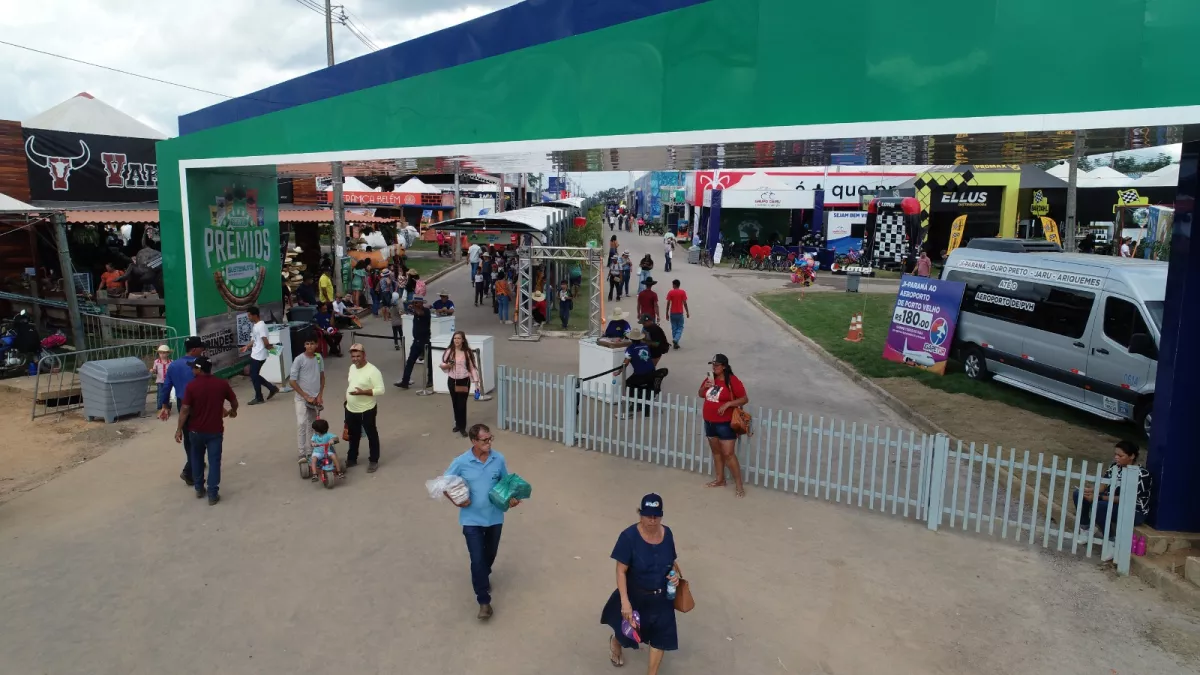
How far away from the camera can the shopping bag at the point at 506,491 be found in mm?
5562

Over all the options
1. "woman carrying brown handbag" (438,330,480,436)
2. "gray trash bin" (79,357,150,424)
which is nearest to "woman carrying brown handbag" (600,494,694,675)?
"woman carrying brown handbag" (438,330,480,436)

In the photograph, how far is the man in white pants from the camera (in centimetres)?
867

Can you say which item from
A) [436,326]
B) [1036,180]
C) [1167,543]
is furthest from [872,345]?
[1036,180]

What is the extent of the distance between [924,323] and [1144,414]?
189 inches

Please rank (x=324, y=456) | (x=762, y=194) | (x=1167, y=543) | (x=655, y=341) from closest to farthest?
1. (x=1167, y=543)
2. (x=324, y=456)
3. (x=655, y=341)
4. (x=762, y=194)

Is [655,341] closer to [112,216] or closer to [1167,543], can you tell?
[1167,543]

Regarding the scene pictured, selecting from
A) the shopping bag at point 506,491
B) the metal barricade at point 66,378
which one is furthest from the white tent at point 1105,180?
the shopping bag at point 506,491

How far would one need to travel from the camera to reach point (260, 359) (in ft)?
39.7

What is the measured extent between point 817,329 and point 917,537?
1238 centimetres

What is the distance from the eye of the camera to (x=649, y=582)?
4.59 metres

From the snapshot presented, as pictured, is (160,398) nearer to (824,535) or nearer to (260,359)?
(260,359)

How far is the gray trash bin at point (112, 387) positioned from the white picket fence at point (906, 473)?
5.35 m

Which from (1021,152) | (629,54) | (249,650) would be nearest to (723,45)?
(629,54)

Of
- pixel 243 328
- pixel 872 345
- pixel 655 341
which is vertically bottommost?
pixel 872 345
